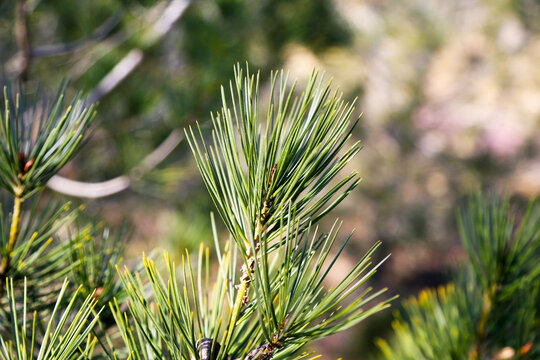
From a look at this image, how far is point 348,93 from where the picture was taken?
395 cm

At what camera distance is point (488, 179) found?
13.3 ft

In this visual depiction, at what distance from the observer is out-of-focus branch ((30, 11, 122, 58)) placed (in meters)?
0.83

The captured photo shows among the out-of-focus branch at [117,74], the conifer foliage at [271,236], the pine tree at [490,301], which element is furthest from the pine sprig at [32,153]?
the out-of-focus branch at [117,74]

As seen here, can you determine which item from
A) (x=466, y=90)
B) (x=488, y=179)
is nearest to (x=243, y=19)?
(x=488, y=179)

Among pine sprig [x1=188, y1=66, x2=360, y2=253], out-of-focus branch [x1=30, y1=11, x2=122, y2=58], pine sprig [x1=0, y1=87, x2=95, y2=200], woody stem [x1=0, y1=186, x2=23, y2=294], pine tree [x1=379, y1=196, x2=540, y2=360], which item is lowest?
pine tree [x1=379, y1=196, x2=540, y2=360]

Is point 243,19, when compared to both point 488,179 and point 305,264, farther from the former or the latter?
point 488,179

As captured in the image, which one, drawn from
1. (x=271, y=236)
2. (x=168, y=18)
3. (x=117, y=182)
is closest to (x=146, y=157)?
(x=117, y=182)

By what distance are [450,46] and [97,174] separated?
632 centimetres

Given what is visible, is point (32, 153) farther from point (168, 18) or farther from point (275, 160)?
point (168, 18)

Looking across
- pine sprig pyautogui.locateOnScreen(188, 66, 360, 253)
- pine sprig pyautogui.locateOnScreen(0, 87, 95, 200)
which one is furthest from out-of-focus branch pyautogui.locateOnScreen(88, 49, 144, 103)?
pine sprig pyautogui.locateOnScreen(188, 66, 360, 253)

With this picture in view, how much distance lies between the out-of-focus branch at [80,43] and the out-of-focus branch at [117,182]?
257 mm

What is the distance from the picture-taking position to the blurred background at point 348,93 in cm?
109

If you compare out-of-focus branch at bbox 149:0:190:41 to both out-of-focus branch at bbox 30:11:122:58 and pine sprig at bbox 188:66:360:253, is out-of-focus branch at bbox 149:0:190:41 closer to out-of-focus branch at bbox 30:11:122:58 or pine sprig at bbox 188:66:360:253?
out-of-focus branch at bbox 30:11:122:58

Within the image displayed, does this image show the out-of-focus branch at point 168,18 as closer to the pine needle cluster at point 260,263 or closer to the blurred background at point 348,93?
the blurred background at point 348,93
